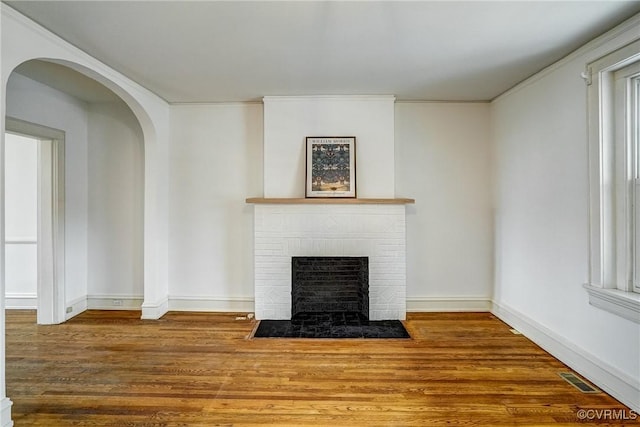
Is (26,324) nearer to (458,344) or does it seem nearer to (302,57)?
(302,57)

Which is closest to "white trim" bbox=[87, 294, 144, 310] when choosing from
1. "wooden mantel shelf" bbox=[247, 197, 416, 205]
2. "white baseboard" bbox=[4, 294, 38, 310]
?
"white baseboard" bbox=[4, 294, 38, 310]

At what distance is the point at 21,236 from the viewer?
3.99 metres

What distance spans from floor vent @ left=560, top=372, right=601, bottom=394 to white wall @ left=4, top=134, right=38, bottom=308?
5536mm

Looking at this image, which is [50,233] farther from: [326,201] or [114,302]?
[326,201]

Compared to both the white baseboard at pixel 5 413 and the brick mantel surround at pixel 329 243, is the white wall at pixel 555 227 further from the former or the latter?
the white baseboard at pixel 5 413

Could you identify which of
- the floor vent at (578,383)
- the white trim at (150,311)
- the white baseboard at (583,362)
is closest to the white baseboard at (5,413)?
the white trim at (150,311)

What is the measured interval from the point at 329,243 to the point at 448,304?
163 cm

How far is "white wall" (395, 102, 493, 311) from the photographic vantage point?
3.85m

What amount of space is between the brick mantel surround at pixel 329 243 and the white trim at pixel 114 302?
157 cm

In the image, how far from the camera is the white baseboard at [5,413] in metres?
1.88

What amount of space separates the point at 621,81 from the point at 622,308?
5.02 ft

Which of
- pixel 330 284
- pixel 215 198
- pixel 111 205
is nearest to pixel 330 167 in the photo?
pixel 330 284

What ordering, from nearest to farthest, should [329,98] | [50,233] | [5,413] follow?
[5,413], [50,233], [329,98]

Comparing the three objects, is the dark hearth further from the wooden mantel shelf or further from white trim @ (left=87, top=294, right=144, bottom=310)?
white trim @ (left=87, top=294, right=144, bottom=310)
